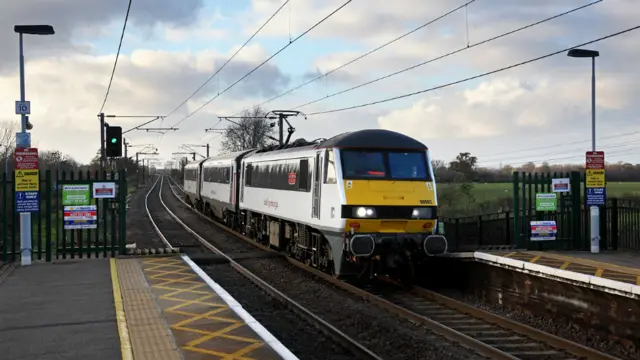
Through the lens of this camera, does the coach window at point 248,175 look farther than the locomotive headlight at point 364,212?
Yes

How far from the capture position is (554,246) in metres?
16.2

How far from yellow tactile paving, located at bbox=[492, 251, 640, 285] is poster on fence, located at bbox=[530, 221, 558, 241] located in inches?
86.2

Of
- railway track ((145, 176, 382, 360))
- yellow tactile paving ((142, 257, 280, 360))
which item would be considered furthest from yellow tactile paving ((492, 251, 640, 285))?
yellow tactile paving ((142, 257, 280, 360))

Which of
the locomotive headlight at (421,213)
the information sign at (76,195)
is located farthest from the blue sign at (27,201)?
the locomotive headlight at (421,213)

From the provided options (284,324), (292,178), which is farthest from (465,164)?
(284,324)

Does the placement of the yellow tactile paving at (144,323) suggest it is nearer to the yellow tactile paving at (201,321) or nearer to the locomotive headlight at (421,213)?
the yellow tactile paving at (201,321)

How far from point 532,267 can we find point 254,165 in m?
12.2

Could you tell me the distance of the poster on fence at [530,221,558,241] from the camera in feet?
50.6

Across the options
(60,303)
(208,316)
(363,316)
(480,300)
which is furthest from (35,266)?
(480,300)

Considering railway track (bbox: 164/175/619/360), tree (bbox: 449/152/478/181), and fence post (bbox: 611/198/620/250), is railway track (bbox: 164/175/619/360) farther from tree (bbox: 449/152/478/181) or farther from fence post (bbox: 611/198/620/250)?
tree (bbox: 449/152/478/181)

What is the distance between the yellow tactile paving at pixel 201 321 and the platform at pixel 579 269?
5227mm

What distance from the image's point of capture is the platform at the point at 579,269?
917 cm

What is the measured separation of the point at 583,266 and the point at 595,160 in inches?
228

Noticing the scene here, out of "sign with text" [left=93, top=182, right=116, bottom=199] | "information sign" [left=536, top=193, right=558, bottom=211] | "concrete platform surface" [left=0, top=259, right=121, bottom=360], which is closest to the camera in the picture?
"concrete platform surface" [left=0, top=259, right=121, bottom=360]
